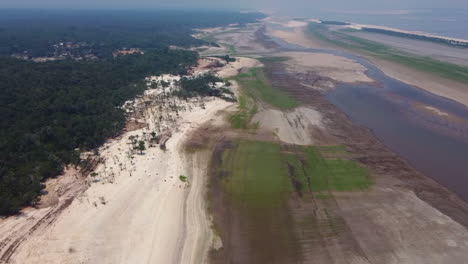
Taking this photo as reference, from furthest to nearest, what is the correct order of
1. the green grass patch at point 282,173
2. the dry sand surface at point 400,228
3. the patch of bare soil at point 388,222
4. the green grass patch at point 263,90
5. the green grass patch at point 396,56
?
the green grass patch at point 396,56
the green grass patch at point 263,90
the green grass patch at point 282,173
the patch of bare soil at point 388,222
the dry sand surface at point 400,228

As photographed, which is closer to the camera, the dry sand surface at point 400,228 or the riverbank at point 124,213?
the riverbank at point 124,213

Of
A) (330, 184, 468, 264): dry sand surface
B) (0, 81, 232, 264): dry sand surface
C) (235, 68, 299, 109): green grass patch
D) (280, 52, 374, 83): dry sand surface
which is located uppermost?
(280, 52, 374, 83): dry sand surface

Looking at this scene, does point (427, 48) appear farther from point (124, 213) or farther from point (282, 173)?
point (124, 213)

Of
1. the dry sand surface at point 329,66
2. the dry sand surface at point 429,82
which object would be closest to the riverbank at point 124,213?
the dry sand surface at point 329,66

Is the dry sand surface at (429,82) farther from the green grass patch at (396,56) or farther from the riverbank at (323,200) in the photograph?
the riverbank at (323,200)

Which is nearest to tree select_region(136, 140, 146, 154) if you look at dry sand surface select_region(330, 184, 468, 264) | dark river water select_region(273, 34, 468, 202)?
dry sand surface select_region(330, 184, 468, 264)

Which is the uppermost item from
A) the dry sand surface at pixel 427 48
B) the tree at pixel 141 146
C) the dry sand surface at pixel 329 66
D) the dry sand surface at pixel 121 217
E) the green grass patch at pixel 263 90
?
the dry sand surface at pixel 427 48

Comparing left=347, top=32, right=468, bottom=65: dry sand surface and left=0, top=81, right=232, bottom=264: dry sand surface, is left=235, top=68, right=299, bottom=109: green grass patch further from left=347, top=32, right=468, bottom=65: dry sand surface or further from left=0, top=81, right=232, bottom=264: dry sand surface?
left=347, top=32, right=468, bottom=65: dry sand surface
